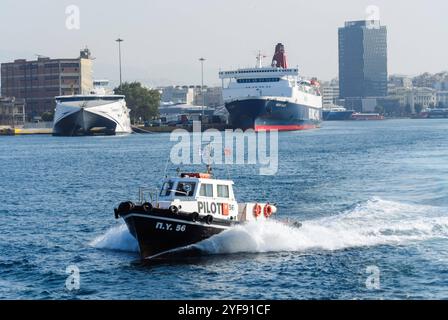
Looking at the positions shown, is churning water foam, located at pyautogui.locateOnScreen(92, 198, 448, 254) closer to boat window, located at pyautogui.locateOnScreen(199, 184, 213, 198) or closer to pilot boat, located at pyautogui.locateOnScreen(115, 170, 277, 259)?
pilot boat, located at pyautogui.locateOnScreen(115, 170, 277, 259)

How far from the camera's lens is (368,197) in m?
62.5

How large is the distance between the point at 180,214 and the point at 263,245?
185 inches

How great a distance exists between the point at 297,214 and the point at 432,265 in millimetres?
17176

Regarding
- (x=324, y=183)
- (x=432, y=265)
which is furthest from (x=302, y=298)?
(x=324, y=183)

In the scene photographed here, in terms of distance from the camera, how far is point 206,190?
136 ft

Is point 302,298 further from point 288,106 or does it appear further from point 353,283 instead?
point 288,106

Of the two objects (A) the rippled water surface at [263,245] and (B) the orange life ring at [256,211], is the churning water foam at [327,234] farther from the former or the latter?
(B) the orange life ring at [256,211]

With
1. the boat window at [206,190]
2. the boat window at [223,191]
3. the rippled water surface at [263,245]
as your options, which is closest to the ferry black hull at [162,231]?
the rippled water surface at [263,245]

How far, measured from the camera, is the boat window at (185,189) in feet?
135

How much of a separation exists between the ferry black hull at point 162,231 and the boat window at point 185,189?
1756 mm

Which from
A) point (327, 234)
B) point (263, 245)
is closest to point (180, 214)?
point (263, 245)

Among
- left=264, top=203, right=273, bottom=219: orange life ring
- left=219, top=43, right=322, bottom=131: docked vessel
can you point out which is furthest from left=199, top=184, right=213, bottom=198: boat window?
left=219, top=43, right=322, bottom=131: docked vessel

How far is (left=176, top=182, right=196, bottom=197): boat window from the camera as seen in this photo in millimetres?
41156
